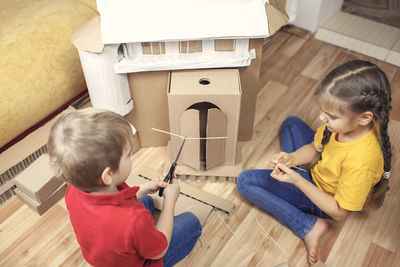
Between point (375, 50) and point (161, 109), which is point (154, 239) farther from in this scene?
point (375, 50)

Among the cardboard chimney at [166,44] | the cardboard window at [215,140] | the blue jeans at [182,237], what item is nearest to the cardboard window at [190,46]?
the cardboard chimney at [166,44]

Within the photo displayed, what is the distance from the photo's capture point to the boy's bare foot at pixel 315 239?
1195 millimetres

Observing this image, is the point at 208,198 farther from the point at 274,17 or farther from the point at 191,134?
the point at 274,17

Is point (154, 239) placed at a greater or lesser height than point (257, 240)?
greater

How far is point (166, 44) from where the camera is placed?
123cm

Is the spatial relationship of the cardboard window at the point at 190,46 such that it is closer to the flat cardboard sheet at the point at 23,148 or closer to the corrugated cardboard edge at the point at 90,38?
the corrugated cardboard edge at the point at 90,38

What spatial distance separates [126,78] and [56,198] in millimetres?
515

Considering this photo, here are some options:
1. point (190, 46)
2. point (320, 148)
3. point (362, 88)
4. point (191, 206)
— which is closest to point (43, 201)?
point (191, 206)

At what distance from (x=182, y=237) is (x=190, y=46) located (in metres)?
0.62

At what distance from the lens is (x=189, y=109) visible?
4.10 ft

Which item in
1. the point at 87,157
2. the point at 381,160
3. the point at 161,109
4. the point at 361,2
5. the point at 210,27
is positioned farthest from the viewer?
the point at 361,2

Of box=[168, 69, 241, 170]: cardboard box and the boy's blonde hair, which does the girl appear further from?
the boy's blonde hair

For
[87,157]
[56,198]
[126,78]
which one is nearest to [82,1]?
[126,78]

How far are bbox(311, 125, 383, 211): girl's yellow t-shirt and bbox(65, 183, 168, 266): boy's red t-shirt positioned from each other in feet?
1.79
